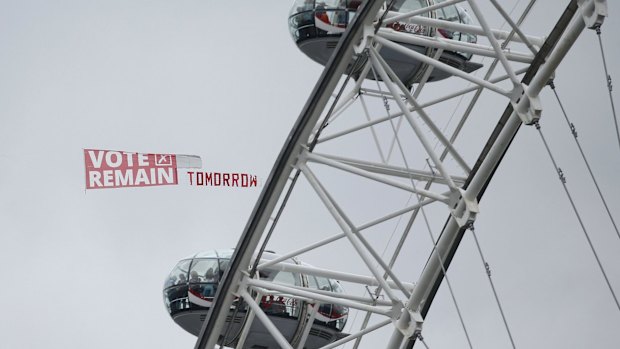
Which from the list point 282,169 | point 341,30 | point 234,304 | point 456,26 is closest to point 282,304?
point 234,304

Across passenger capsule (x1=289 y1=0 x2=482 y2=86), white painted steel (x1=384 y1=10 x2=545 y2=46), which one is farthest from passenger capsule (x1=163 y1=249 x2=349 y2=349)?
white painted steel (x1=384 y1=10 x2=545 y2=46)

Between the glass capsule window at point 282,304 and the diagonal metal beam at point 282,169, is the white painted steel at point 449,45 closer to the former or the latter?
the diagonal metal beam at point 282,169

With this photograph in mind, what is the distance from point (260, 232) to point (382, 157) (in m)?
2.87

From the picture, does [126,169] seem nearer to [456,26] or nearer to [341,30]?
[341,30]

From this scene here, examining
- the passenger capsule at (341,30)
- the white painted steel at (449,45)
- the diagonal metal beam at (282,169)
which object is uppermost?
the passenger capsule at (341,30)

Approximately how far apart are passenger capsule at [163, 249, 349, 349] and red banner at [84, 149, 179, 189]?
2.04m

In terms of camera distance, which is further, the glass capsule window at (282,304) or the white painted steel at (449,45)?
the glass capsule window at (282,304)

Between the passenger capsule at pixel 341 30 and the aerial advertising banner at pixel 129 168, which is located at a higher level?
the passenger capsule at pixel 341 30

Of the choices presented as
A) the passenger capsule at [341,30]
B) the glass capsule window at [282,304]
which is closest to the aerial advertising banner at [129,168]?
the glass capsule window at [282,304]

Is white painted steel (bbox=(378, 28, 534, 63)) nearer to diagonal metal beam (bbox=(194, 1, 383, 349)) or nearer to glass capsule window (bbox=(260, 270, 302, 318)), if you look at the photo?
diagonal metal beam (bbox=(194, 1, 383, 349))

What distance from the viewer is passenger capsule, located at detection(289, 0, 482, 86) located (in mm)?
34219

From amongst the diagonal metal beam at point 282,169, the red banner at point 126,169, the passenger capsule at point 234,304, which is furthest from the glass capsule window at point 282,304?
the diagonal metal beam at point 282,169

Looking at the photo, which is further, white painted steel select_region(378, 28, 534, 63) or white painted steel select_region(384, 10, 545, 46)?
white painted steel select_region(384, 10, 545, 46)

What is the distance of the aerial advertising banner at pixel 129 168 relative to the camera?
3734cm
